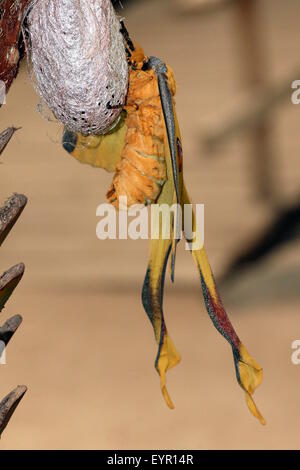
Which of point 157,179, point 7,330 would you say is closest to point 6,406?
point 7,330

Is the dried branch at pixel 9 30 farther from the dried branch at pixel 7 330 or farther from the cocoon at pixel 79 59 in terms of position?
the dried branch at pixel 7 330

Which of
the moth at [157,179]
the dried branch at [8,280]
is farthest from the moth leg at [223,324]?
the dried branch at [8,280]

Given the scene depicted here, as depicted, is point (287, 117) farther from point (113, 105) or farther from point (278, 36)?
point (113, 105)

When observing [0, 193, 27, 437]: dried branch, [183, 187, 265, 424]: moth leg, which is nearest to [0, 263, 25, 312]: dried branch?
[0, 193, 27, 437]: dried branch

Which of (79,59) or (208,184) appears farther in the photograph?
(208,184)

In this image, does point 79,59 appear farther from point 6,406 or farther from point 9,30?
point 6,406

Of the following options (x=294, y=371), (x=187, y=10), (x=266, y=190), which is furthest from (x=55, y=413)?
(x=187, y=10)

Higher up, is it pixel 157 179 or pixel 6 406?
pixel 157 179

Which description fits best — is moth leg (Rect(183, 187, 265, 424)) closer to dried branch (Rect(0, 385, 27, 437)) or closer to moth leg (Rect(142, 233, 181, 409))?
moth leg (Rect(142, 233, 181, 409))
